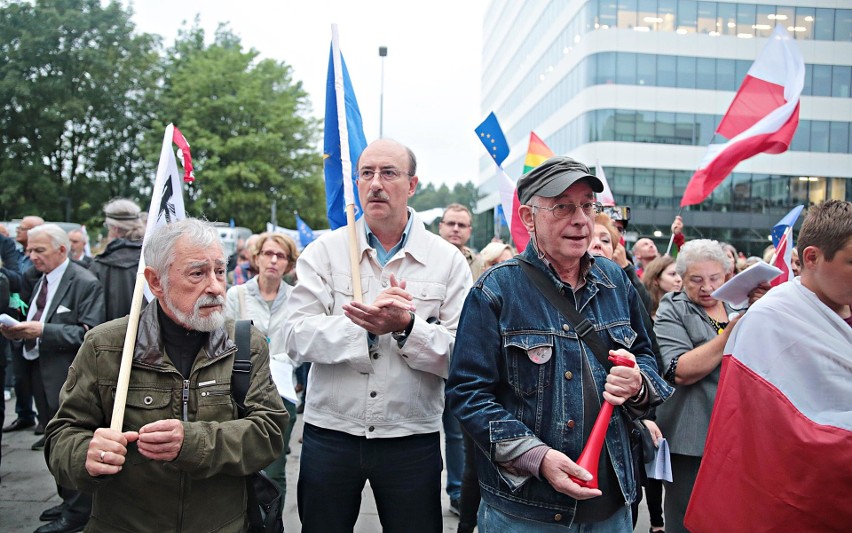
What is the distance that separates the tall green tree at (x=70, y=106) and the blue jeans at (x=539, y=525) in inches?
1363

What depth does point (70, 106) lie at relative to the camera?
31484mm

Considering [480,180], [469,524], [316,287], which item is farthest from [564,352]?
[480,180]

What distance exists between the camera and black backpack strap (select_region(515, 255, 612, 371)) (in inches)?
94.6

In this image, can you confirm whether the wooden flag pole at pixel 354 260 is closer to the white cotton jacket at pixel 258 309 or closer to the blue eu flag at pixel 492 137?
the white cotton jacket at pixel 258 309

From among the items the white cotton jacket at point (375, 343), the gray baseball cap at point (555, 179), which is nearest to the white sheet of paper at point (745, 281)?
the gray baseball cap at point (555, 179)

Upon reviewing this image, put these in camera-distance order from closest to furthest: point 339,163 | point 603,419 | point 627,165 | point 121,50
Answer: point 603,419
point 339,163
point 121,50
point 627,165

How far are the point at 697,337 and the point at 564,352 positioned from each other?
5.12 ft

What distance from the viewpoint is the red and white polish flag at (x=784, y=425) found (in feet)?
7.36

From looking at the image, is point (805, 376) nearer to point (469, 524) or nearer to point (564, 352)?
point (564, 352)

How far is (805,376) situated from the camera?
235 cm

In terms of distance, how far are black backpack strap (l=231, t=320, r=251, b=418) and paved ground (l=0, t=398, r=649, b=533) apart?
2749 millimetres

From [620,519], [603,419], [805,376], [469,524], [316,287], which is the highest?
[316,287]

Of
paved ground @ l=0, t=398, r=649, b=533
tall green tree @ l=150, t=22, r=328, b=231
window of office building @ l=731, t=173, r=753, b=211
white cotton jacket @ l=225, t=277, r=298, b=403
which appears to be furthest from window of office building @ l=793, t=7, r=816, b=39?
white cotton jacket @ l=225, t=277, r=298, b=403

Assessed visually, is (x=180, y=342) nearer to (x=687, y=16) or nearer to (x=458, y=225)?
(x=458, y=225)
